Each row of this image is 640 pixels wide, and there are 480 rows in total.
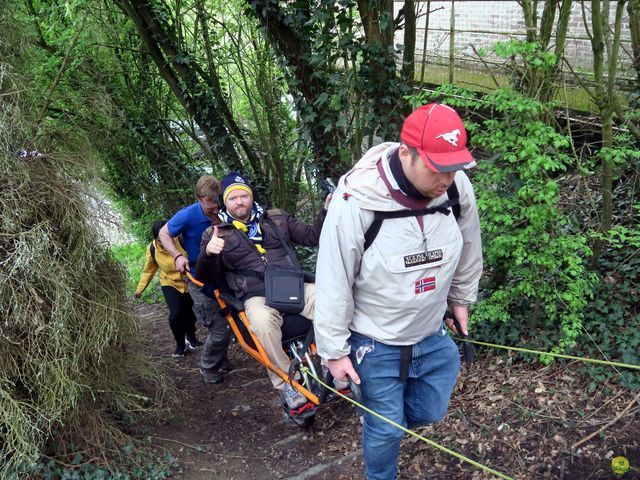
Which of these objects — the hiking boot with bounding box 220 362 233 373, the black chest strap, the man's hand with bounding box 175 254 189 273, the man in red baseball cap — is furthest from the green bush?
the hiking boot with bounding box 220 362 233 373

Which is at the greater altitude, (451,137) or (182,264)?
(451,137)

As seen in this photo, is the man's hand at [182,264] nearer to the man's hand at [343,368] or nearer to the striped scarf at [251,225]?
the striped scarf at [251,225]

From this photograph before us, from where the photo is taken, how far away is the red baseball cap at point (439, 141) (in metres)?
2.19

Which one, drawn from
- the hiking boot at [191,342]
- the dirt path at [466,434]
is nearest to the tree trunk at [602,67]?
the dirt path at [466,434]

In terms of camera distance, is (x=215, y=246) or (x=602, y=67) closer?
(x=602, y=67)

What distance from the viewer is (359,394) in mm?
2615

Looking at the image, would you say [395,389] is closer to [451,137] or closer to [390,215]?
[390,215]

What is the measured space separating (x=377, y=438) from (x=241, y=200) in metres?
2.05

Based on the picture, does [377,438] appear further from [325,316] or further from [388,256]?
[388,256]

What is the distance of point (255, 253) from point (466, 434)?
185 cm

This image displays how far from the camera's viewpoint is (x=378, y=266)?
2375 mm

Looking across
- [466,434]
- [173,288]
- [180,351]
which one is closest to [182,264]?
[173,288]

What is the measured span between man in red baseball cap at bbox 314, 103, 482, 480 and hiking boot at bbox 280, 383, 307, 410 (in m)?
1.23

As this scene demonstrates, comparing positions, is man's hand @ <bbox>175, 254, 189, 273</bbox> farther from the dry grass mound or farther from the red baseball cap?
the red baseball cap
